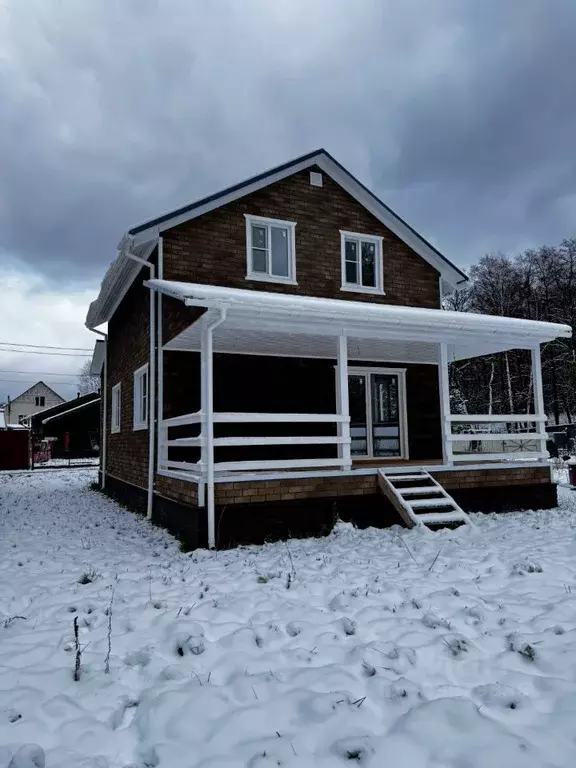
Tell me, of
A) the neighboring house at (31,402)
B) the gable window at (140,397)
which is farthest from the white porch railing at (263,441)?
the neighboring house at (31,402)

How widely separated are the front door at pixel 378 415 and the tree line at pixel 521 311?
732 inches

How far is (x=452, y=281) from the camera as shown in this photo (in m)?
13.3

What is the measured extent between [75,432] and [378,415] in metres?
28.2

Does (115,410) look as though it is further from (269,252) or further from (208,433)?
(208,433)

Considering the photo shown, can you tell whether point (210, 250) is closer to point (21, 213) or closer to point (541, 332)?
point (541, 332)

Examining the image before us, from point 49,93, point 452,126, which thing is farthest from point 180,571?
point 452,126

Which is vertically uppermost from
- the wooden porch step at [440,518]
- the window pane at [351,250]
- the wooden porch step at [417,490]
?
the window pane at [351,250]

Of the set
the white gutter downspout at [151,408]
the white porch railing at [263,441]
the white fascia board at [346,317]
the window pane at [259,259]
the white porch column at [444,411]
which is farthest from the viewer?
the window pane at [259,259]

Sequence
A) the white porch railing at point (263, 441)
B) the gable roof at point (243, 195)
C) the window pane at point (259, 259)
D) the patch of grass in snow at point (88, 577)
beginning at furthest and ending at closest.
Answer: the window pane at point (259, 259) → the gable roof at point (243, 195) → the white porch railing at point (263, 441) → the patch of grass in snow at point (88, 577)

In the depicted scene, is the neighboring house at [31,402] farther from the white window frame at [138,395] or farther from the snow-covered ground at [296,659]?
the snow-covered ground at [296,659]

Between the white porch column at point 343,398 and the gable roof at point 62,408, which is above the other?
the gable roof at point 62,408

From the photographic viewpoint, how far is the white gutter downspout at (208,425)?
7.25 meters

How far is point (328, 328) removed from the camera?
8531mm

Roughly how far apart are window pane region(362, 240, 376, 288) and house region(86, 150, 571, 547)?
0.03 metres
